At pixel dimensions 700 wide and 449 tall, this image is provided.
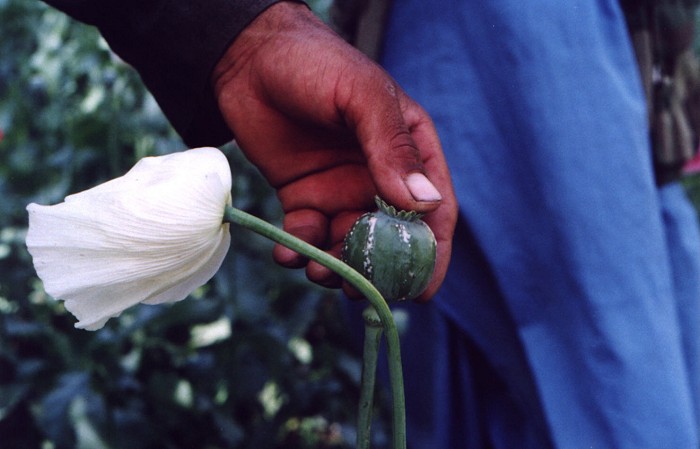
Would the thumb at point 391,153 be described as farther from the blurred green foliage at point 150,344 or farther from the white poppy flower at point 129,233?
the blurred green foliage at point 150,344

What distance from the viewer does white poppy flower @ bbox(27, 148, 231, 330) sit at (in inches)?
20.1

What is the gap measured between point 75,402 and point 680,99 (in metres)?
1.00

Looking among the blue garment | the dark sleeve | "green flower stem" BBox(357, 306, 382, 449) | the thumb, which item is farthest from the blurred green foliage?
"green flower stem" BBox(357, 306, 382, 449)

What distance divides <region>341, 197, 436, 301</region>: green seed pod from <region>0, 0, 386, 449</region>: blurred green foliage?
3.32ft

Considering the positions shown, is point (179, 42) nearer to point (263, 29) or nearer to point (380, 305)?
point (263, 29)

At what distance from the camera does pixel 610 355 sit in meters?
1.07

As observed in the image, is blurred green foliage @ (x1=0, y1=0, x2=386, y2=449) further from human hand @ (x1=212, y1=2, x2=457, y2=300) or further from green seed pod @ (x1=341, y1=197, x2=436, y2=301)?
green seed pod @ (x1=341, y1=197, x2=436, y2=301)

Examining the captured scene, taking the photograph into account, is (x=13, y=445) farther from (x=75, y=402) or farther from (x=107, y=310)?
(x=107, y=310)

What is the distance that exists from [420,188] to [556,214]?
0.50 m

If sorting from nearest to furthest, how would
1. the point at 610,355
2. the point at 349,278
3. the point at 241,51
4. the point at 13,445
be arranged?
the point at 349,278 < the point at 241,51 < the point at 610,355 < the point at 13,445

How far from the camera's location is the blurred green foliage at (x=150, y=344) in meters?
1.53

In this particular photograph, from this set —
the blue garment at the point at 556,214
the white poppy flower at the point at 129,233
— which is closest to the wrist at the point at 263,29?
the white poppy flower at the point at 129,233

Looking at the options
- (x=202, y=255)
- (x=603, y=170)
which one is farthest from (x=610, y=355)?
(x=202, y=255)

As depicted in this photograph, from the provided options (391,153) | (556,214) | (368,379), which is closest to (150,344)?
(556,214)
